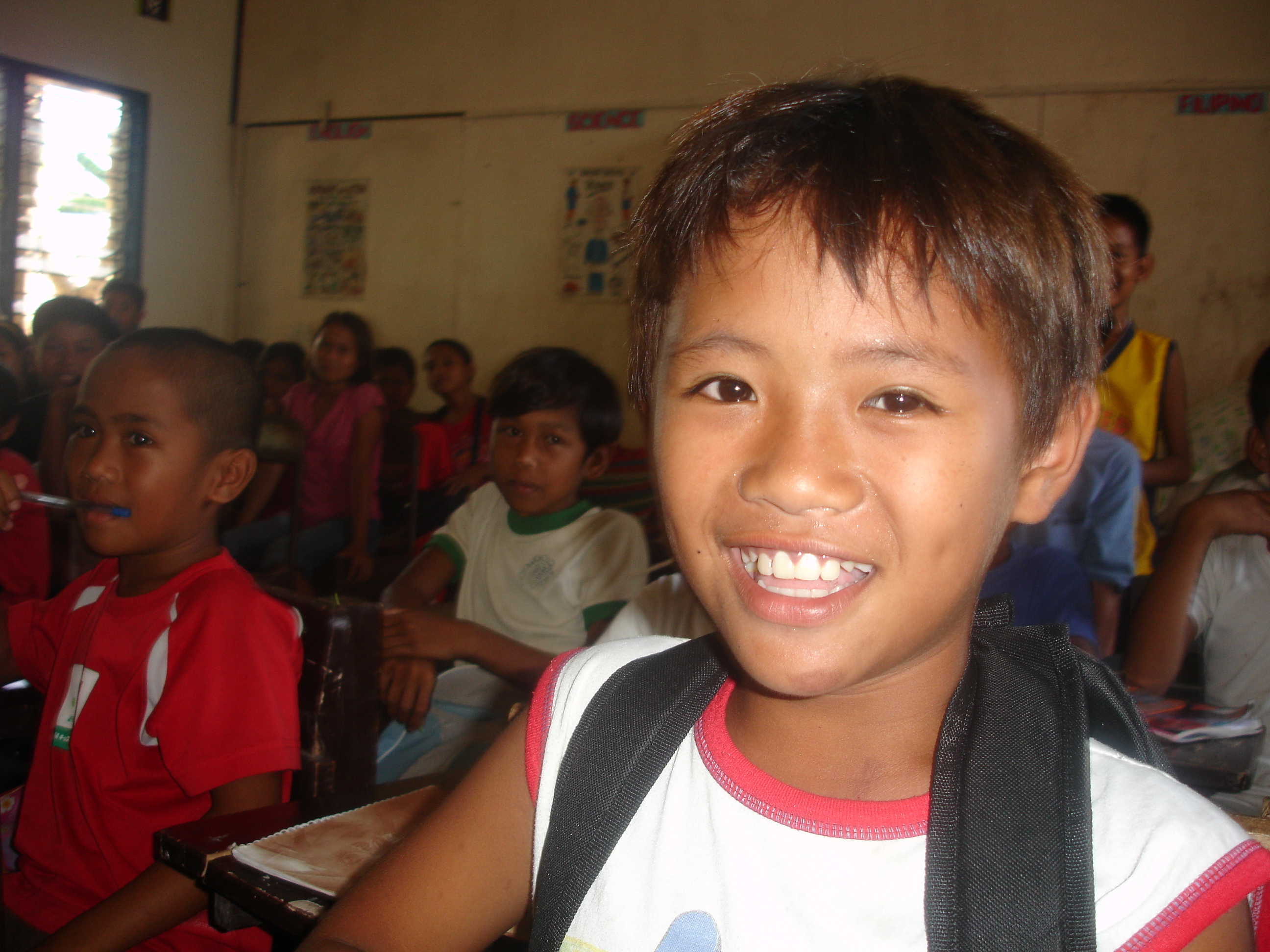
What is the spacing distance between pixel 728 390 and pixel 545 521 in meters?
1.79

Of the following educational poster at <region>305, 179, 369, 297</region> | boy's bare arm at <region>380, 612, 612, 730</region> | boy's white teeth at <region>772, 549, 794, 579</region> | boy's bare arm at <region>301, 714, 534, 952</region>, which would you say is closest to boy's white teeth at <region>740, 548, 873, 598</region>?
boy's white teeth at <region>772, 549, 794, 579</region>

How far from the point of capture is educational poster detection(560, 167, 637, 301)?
20.7 ft

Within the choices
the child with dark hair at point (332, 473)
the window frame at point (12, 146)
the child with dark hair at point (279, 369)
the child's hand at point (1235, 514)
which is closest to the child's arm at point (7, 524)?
the child with dark hair at point (332, 473)

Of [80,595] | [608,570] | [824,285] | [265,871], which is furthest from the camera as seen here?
[608,570]

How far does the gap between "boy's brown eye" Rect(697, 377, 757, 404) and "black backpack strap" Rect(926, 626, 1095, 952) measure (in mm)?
294

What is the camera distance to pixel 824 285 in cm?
62

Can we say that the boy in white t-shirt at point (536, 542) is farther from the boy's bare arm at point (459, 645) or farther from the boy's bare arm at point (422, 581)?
the boy's bare arm at point (459, 645)

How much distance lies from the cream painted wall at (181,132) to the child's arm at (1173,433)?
23.6ft

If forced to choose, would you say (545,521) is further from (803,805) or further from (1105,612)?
(803,805)

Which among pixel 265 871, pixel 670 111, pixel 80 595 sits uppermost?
pixel 670 111

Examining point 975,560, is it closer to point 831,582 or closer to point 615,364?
point 831,582

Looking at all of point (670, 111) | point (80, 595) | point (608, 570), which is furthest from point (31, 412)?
point (670, 111)

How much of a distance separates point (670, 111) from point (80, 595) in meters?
5.57

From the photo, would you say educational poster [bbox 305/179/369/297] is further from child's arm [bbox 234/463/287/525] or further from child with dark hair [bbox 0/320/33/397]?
child's arm [bbox 234/463/287/525]
